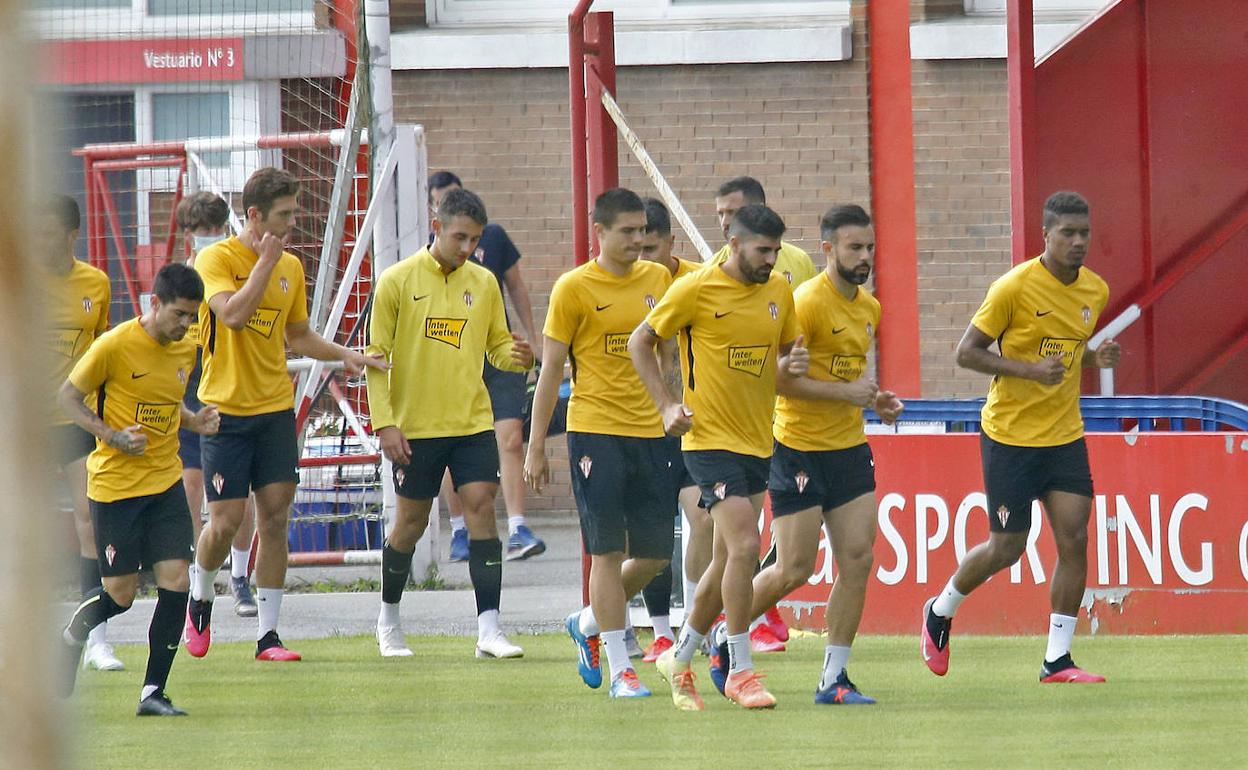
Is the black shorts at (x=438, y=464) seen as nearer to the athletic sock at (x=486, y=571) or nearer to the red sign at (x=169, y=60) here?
the athletic sock at (x=486, y=571)

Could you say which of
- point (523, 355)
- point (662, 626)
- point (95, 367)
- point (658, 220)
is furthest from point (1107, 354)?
point (95, 367)

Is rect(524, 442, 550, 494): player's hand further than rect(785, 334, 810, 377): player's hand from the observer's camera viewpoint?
Yes

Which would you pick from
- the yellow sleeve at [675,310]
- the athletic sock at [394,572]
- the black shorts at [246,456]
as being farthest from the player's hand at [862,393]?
the black shorts at [246,456]

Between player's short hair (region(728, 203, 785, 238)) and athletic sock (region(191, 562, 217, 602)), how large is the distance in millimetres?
3101

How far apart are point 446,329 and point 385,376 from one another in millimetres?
349

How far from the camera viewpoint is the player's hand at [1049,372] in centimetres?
722

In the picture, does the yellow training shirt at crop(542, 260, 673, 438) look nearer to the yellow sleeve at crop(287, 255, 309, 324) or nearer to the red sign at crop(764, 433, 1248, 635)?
the yellow sleeve at crop(287, 255, 309, 324)

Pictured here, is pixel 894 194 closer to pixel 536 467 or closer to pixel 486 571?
pixel 486 571

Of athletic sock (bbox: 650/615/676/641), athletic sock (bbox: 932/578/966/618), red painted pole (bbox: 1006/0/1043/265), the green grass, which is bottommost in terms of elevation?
the green grass

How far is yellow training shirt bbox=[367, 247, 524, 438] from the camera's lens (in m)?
8.09

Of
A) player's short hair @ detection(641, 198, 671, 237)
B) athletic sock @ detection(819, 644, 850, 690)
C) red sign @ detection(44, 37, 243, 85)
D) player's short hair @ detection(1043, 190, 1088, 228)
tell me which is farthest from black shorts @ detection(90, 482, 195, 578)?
red sign @ detection(44, 37, 243, 85)

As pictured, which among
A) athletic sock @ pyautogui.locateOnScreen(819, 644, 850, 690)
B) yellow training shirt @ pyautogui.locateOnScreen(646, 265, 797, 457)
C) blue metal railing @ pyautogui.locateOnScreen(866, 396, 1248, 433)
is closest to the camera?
yellow training shirt @ pyautogui.locateOnScreen(646, 265, 797, 457)

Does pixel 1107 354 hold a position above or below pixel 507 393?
above

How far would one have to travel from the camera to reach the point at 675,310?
261 inches
